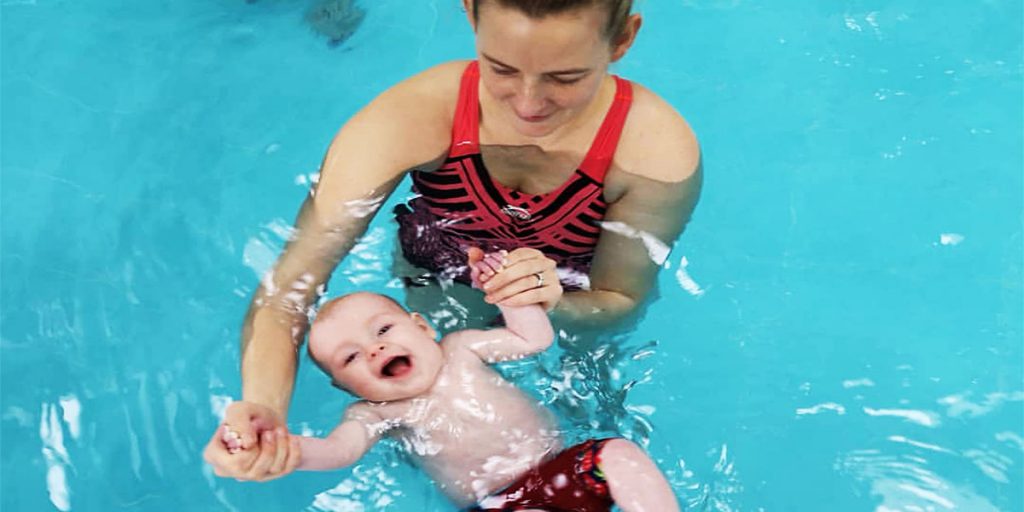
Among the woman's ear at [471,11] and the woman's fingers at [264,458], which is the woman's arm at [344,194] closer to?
the woman's fingers at [264,458]

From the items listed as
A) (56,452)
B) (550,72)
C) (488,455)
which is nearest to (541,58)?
(550,72)

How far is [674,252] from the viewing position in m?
3.48

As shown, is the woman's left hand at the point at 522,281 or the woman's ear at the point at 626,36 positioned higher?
the woman's ear at the point at 626,36

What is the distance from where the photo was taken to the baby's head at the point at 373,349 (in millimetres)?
2459

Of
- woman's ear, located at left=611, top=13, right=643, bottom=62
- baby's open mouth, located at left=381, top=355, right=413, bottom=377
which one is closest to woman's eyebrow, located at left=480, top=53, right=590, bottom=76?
woman's ear, located at left=611, top=13, right=643, bottom=62

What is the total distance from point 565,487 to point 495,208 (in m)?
0.67

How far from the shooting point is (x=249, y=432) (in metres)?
1.94

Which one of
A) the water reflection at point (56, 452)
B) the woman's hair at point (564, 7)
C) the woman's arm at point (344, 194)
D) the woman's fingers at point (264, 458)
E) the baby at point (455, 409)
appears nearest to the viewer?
the woman's hair at point (564, 7)

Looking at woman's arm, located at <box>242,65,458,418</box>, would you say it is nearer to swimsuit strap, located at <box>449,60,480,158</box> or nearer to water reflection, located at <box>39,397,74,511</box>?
swimsuit strap, located at <box>449,60,480,158</box>

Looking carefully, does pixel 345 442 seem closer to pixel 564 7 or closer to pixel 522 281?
pixel 522 281

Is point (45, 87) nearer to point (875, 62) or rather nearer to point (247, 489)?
point (247, 489)

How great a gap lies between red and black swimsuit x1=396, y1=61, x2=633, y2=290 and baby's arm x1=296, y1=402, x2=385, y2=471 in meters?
0.48

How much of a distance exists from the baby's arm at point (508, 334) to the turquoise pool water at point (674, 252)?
313 millimetres

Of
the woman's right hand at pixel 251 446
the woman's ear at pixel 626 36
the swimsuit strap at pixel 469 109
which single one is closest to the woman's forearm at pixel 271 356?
the woman's right hand at pixel 251 446
